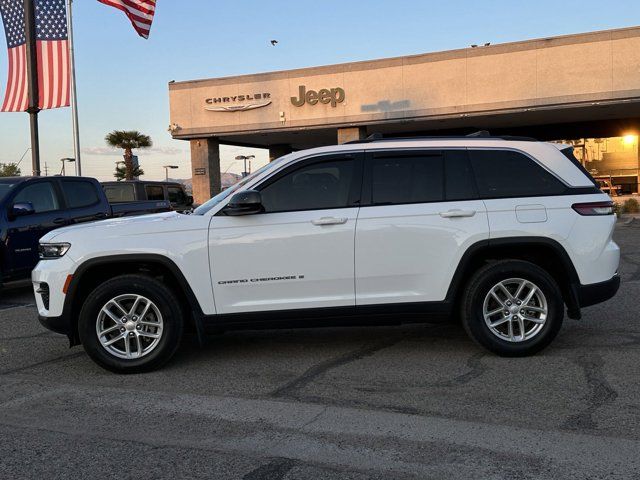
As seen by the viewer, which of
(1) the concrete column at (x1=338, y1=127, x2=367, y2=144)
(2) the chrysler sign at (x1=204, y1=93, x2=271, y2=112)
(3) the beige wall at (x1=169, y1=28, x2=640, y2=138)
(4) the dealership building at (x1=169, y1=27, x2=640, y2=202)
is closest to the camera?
(3) the beige wall at (x1=169, y1=28, x2=640, y2=138)

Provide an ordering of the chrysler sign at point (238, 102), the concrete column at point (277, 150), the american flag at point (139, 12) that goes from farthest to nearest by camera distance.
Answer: the concrete column at point (277, 150) < the chrysler sign at point (238, 102) < the american flag at point (139, 12)

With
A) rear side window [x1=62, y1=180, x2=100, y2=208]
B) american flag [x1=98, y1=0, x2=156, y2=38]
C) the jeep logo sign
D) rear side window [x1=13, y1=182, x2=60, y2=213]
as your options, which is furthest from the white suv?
the jeep logo sign

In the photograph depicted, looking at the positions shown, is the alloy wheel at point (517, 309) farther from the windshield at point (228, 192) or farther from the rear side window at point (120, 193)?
the rear side window at point (120, 193)

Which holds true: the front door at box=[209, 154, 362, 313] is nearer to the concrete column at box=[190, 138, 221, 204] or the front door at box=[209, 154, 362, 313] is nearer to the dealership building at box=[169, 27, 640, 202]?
the dealership building at box=[169, 27, 640, 202]

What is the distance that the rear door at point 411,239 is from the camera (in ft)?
16.9

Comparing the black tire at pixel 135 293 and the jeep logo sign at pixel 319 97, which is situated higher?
the jeep logo sign at pixel 319 97

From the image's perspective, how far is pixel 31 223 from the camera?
9.39m

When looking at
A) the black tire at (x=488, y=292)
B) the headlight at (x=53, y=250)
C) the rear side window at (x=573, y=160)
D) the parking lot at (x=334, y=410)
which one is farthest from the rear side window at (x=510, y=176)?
the headlight at (x=53, y=250)

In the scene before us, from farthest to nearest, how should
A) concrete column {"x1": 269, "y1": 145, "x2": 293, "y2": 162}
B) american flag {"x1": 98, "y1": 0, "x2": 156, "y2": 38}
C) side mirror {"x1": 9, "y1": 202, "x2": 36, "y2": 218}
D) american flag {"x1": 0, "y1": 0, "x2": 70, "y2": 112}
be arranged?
concrete column {"x1": 269, "y1": 145, "x2": 293, "y2": 162} < american flag {"x1": 98, "y1": 0, "x2": 156, "y2": 38} < american flag {"x1": 0, "y1": 0, "x2": 70, "y2": 112} < side mirror {"x1": 9, "y1": 202, "x2": 36, "y2": 218}

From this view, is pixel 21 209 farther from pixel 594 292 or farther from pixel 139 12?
pixel 139 12

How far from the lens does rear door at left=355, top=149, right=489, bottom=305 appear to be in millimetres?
5137

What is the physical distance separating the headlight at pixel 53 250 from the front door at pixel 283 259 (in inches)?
48.3

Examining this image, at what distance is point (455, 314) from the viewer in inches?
218

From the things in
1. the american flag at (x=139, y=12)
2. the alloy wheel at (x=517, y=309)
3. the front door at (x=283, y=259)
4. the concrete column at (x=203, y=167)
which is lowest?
the alloy wheel at (x=517, y=309)
